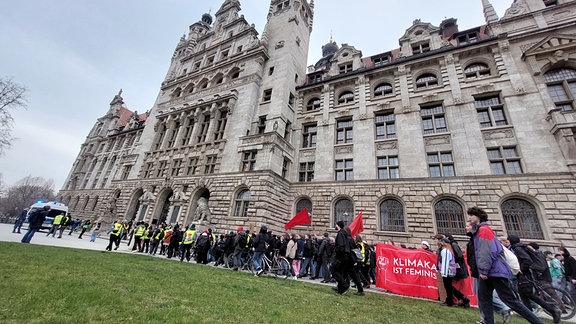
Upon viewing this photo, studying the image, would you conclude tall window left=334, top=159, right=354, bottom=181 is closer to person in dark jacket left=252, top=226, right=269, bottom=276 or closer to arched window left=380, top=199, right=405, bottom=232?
arched window left=380, top=199, right=405, bottom=232

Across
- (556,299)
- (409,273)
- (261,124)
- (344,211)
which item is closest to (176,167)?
(261,124)

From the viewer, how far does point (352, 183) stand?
62.6ft

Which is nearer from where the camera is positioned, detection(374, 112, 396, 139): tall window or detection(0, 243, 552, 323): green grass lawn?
detection(0, 243, 552, 323): green grass lawn

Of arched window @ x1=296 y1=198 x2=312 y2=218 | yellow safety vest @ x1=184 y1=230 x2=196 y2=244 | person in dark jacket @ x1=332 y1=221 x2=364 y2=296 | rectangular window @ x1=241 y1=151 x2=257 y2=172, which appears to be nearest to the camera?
person in dark jacket @ x1=332 y1=221 x2=364 y2=296

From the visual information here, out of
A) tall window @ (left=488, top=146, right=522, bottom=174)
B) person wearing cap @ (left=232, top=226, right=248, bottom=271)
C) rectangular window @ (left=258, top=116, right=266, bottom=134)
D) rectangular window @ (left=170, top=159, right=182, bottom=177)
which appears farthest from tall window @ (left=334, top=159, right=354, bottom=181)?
rectangular window @ (left=170, top=159, right=182, bottom=177)

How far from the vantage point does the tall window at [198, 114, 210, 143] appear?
26511 mm

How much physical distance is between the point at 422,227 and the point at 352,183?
5.74 m

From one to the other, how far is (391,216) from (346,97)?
1256 centimetres

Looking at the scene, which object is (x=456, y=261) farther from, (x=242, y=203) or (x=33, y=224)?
(x=33, y=224)

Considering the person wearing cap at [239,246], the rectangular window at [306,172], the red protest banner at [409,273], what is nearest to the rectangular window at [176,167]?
the rectangular window at [306,172]

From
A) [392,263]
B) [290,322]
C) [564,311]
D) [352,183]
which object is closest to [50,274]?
[290,322]

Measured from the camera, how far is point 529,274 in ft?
23.3

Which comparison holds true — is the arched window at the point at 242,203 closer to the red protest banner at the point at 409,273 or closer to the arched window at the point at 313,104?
the arched window at the point at 313,104

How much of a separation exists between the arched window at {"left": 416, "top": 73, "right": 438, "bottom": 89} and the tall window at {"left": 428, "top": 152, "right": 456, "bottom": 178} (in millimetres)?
6638
